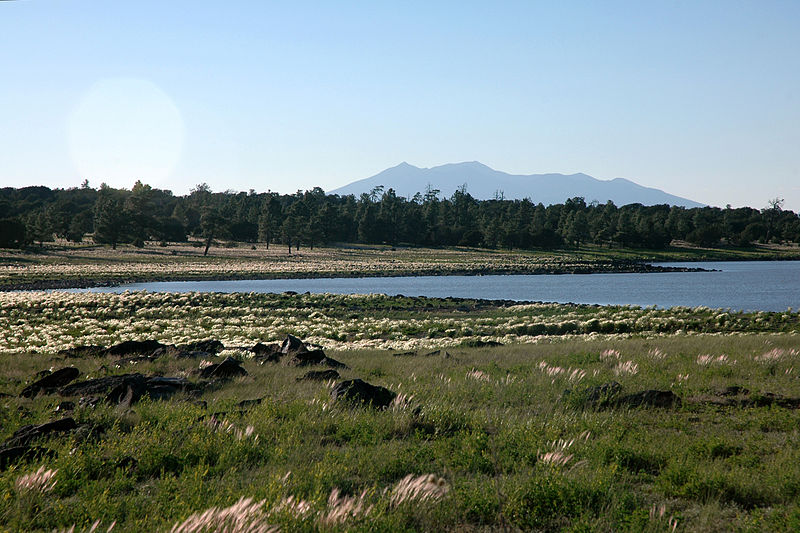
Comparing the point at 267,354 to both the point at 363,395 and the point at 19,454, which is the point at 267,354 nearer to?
the point at 363,395

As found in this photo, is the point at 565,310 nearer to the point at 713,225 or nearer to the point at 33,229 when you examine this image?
the point at 33,229

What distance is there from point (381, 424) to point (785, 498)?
4.95 meters

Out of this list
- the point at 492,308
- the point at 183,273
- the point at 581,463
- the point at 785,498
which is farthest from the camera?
the point at 183,273

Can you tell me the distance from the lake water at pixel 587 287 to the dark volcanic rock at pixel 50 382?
168 feet

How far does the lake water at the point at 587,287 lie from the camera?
5934 cm

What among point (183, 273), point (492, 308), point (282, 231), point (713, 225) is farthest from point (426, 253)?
point (492, 308)

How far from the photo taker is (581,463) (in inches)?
261

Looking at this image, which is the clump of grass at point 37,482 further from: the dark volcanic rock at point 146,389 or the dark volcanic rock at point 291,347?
the dark volcanic rock at point 291,347

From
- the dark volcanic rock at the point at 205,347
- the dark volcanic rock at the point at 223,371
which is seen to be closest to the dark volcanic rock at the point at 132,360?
the dark volcanic rock at the point at 205,347

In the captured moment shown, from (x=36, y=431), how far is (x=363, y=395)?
4.85m

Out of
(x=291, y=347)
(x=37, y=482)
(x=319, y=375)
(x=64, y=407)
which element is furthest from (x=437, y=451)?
(x=291, y=347)

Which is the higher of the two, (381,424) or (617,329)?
(381,424)

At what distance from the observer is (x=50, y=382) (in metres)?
11.9

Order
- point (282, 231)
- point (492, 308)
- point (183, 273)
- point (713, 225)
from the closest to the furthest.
→ 1. point (492, 308)
2. point (183, 273)
3. point (282, 231)
4. point (713, 225)
